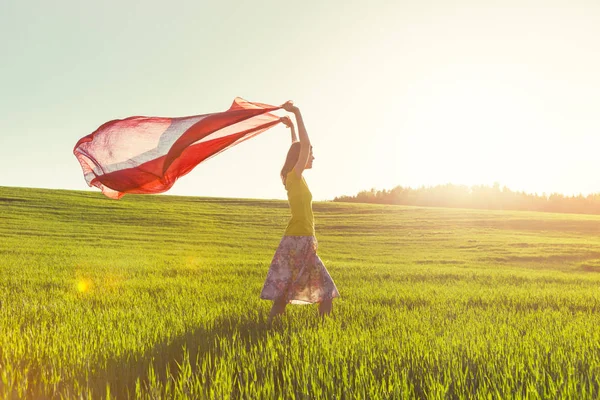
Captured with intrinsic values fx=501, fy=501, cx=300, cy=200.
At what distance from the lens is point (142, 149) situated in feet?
20.9

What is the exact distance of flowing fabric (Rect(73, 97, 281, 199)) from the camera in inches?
247

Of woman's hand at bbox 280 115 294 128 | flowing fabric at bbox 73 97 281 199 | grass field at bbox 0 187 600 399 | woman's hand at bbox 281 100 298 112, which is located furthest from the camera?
woman's hand at bbox 280 115 294 128

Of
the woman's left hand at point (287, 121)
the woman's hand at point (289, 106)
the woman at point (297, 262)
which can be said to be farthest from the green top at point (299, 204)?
the woman's left hand at point (287, 121)

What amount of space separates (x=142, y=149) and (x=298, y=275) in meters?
2.54

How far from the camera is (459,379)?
142 inches

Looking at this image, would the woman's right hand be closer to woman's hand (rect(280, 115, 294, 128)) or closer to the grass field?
woman's hand (rect(280, 115, 294, 128))

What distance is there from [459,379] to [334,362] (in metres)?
0.96

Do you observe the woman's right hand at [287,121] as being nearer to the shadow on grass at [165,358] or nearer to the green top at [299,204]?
the green top at [299,204]

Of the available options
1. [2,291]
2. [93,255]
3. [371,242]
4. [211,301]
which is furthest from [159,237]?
[211,301]

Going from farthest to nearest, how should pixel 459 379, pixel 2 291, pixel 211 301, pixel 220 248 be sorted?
pixel 220 248 → pixel 2 291 → pixel 211 301 → pixel 459 379

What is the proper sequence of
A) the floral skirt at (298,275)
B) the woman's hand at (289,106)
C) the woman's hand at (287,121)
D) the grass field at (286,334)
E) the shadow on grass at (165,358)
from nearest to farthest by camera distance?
the grass field at (286,334), the shadow on grass at (165,358), the woman's hand at (289,106), the floral skirt at (298,275), the woman's hand at (287,121)

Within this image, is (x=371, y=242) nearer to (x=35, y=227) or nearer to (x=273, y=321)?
(x=35, y=227)

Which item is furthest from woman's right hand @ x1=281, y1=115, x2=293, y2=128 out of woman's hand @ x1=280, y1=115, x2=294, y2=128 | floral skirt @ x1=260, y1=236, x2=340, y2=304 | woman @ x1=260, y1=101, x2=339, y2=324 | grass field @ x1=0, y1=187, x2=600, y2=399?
grass field @ x1=0, y1=187, x2=600, y2=399

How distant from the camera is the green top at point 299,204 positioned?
6.02 metres
